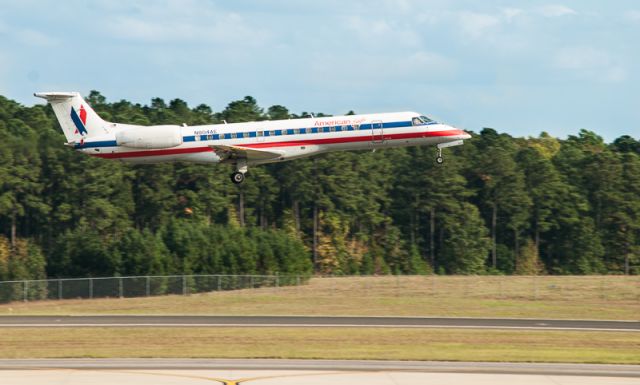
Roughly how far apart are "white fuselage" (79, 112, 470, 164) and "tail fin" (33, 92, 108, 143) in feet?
4.17

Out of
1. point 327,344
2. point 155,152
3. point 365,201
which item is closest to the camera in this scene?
point 327,344

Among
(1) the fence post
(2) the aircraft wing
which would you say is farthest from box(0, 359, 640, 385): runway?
(1) the fence post

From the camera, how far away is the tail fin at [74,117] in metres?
62.9

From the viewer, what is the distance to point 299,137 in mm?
60406

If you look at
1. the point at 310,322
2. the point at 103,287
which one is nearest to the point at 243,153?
the point at 310,322

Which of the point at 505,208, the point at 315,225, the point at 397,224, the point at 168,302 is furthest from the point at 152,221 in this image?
the point at 168,302

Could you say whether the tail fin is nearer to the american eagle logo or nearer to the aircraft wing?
the american eagle logo

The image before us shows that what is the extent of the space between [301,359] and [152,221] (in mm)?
→ 73677

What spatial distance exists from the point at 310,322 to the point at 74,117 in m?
20.3

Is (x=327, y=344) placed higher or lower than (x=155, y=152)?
lower

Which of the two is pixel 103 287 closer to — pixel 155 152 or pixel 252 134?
pixel 155 152

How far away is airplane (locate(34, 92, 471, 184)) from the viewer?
6034 centimetres

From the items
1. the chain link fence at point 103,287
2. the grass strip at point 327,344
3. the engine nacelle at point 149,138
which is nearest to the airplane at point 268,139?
the engine nacelle at point 149,138

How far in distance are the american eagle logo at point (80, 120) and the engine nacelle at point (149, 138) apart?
3.17 metres
